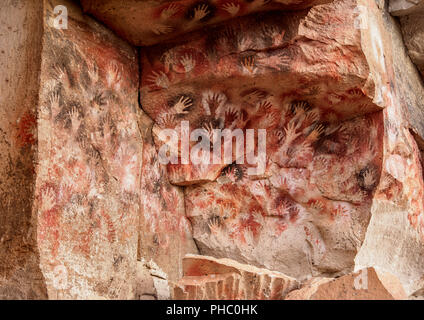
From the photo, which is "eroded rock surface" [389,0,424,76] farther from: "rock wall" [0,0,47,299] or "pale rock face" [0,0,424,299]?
"rock wall" [0,0,47,299]

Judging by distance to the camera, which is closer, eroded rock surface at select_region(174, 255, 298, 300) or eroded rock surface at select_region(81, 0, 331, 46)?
eroded rock surface at select_region(174, 255, 298, 300)

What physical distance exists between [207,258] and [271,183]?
73 centimetres

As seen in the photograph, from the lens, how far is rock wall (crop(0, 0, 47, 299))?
2.27 m

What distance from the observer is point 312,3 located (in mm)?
2842

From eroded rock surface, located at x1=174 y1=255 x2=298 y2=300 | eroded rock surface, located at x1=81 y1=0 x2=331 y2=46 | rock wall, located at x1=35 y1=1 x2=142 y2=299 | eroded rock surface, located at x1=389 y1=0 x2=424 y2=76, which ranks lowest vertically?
eroded rock surface, located at x1=174 y1=255 x2=298 y2=300

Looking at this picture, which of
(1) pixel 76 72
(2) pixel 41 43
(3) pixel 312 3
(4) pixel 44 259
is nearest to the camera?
(4) pixel 44 259

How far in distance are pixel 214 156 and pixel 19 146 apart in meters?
1.17

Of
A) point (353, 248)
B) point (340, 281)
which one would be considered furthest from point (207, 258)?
point (353, 248)

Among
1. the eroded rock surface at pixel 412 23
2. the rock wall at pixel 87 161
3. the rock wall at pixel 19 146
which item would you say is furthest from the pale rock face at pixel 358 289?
the eroded rock surface at pixel 412 23

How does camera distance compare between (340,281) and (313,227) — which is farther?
(313,227)

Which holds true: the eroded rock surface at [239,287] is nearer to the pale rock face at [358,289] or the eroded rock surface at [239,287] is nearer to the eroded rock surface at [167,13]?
the pale rock face at [358,289]

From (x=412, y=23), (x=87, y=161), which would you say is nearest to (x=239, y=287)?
(x=87, y=161)

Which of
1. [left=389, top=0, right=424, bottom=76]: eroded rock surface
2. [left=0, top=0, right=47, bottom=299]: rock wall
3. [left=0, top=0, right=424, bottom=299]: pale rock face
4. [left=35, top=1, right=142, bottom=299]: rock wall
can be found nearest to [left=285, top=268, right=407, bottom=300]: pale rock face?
[left=0, top=0, right=424, bottom=299]: pale rock face
